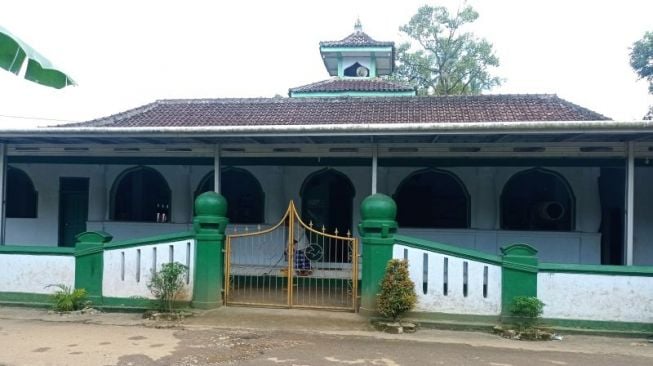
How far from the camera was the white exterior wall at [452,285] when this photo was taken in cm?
695

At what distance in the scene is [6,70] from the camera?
4.89 metres

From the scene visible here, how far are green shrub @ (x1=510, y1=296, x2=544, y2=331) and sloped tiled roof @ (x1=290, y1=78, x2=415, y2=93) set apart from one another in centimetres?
1022

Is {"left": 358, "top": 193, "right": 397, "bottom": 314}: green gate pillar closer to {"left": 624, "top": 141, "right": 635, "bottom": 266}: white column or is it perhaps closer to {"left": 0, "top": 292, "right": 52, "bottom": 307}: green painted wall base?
{"left": 624, "top": 141, "right": 635, "bottom": 266}: white column

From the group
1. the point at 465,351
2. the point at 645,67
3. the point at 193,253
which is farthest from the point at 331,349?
the point at 645,67

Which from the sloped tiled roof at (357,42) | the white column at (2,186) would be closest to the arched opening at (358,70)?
the sloped tiled roof at (357,42)

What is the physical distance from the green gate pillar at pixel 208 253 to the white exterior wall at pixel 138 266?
0.12 metres

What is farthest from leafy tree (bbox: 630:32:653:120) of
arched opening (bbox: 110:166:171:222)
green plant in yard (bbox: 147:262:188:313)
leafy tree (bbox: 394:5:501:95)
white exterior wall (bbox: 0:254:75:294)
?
white exterior wall (bbox: 0:254:75:294)

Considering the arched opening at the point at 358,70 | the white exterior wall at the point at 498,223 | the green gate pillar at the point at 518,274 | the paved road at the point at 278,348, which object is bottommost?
the paved road at the point at 278,348

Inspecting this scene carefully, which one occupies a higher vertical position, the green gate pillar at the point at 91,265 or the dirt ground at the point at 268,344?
the green gate pillar at the point at 91,265

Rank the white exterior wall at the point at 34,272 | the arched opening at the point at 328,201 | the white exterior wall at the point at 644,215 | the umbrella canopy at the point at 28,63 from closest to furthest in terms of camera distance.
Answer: the umbrella canopy at the point at 28,63, the white exterior wall at the point at 34,272, the white exterior wall at the point at 644,215, the arched opening at the point at 328,201

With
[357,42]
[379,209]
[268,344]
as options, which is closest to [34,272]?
[268,344]

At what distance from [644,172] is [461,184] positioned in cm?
339

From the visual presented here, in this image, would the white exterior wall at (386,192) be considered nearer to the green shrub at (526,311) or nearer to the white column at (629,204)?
the white column at (629,204)

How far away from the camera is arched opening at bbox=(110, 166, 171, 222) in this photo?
10992mm
